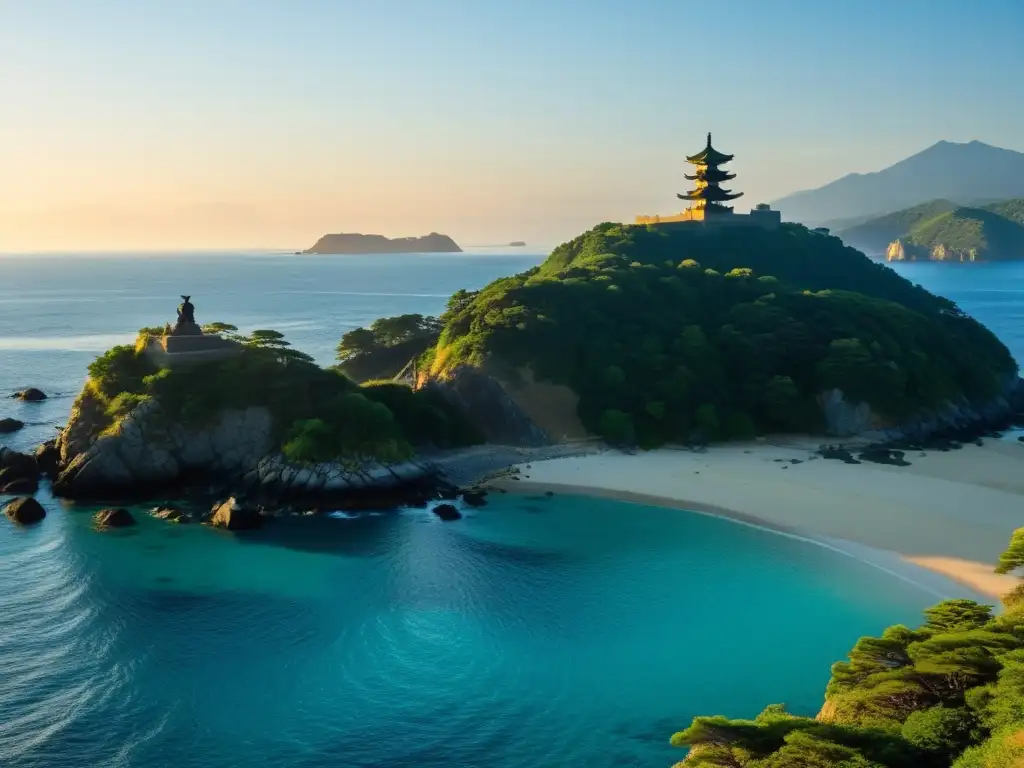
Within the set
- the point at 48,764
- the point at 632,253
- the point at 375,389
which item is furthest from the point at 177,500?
the point at 632,253

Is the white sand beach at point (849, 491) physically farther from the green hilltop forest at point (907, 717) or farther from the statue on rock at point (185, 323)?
the statue on rock at point (185, 323)

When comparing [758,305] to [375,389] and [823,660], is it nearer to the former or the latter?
[375,389]

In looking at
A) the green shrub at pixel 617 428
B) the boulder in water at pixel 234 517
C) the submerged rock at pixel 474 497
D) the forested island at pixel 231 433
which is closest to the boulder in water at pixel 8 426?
the forested island at pixel 231 433

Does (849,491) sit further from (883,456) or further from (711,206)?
(711,206)

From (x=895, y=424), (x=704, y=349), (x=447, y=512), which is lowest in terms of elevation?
(x=447, y=512)

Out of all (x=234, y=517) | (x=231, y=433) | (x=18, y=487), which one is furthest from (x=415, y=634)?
(x=18, y=487)

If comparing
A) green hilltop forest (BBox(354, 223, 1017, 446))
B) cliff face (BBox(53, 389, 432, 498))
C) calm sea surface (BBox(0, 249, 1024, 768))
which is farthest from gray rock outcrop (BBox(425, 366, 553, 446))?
calm sea surface (BBox(0, 249, 1024, 768))
